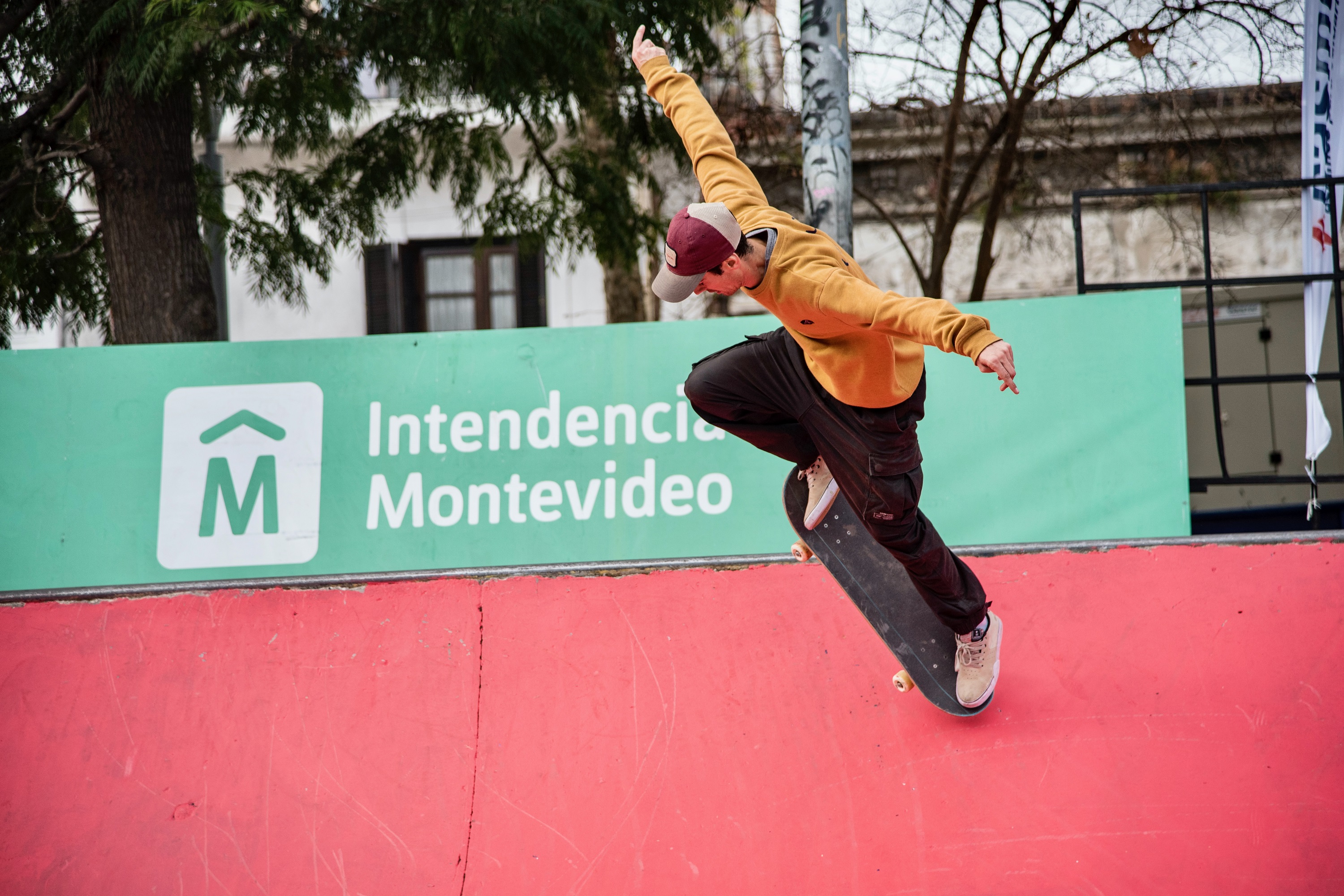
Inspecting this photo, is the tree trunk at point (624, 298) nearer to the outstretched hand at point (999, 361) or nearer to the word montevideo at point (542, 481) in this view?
the word montevideo at point (542, 481)

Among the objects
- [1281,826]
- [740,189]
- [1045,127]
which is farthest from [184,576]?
[1045,127]

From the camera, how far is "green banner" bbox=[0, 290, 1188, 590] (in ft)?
16.6

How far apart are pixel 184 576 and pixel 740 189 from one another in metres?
3.70

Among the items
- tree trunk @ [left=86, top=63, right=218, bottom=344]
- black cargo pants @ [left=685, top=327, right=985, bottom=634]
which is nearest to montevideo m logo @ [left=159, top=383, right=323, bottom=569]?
tree trunk @ [left=86, top=63, right=218, bottom=344]

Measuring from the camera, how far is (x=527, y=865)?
3.32 m

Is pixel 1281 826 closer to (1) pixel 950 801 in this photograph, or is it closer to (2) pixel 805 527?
(1) pixel 950 801

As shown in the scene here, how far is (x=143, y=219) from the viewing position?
662 cm

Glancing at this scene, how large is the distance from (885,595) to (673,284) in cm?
156

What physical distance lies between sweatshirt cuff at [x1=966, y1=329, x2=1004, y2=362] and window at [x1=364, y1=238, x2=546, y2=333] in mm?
11305

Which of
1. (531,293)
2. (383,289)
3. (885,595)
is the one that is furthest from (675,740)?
(383,289)

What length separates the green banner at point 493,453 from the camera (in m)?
5.05

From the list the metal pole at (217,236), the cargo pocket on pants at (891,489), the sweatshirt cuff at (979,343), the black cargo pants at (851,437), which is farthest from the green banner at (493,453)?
the metal pole at (217,236)

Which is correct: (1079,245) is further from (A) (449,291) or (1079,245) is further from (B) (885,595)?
(A) (449,291)

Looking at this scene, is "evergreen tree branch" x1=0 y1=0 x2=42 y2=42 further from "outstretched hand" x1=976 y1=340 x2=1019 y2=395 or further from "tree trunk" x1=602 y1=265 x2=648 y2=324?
"outstretched hand" x1=976 y1=340 x2=1019 y2=395
